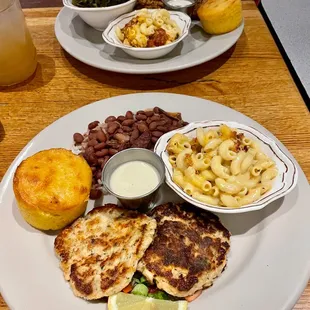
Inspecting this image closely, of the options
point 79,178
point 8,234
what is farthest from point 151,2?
point 8,234

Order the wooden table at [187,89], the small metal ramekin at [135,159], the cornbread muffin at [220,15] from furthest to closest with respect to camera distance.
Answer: the cornbread muffin at [220,15]
the wooden table at [187,89]
the small metal ramekin at [135,159]

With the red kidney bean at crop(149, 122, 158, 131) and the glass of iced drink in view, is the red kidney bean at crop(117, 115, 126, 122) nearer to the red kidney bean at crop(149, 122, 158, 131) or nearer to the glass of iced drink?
the red kidney bean at crop(149, 122, 158, 131)

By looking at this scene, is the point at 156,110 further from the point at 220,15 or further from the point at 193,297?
the point at 193,297

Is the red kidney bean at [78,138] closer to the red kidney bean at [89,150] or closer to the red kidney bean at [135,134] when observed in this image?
the red kidney bean at [89,150]

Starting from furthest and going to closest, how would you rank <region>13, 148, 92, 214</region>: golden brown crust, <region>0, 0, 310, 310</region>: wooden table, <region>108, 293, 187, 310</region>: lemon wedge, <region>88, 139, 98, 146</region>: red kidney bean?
1. <region>0, 0, 310, 310</region>: wooden table
2. <region>88, 139, 98, 146</region>: red kidney bean
3. <region>13, 148, 92, 214</region>: golden brown crust
4. <region>108, 293, 187, 310</region>: lemon wedge

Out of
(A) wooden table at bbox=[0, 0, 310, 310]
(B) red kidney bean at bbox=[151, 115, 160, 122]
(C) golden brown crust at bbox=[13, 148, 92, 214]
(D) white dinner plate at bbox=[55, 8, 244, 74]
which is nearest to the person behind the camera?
(C) golden brown crust at bbox=[13, 148, 92, 214]

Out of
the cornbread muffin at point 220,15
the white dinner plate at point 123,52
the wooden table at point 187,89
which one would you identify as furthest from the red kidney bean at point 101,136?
the cornbread muffin at point 220,15

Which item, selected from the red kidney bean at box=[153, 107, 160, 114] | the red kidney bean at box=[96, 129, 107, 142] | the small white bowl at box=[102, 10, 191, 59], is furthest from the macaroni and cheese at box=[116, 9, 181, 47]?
the red kidney bean at box=[96, 129, 107, 142]
